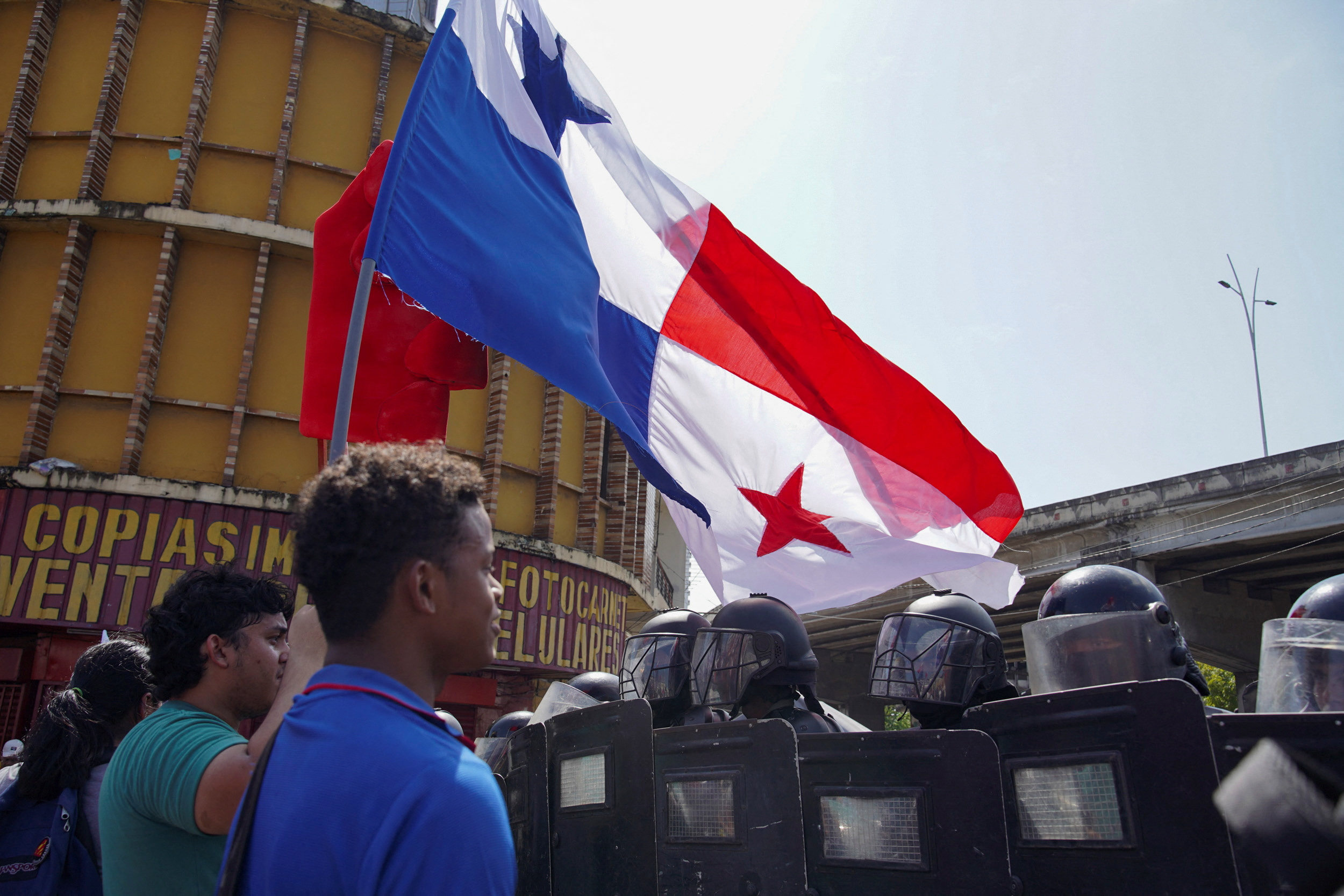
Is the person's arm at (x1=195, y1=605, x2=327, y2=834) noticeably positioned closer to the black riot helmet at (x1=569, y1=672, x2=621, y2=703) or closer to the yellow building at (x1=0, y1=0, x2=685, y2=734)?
the black riot helmet at (x1=569, y1=672, x2=621, y2=703)

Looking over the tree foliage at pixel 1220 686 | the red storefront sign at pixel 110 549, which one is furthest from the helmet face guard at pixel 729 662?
the tree foliage at pixel 1220 686

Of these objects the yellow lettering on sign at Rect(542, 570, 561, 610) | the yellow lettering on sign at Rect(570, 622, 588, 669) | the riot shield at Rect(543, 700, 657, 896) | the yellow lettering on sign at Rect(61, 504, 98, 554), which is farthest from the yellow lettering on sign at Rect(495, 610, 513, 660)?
the riot shield at Rect(543, 700, 657, 896)

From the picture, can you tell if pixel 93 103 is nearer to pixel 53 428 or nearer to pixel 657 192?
pixel 53 428

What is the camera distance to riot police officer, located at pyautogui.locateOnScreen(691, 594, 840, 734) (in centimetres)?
461

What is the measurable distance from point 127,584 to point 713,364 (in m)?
9.03

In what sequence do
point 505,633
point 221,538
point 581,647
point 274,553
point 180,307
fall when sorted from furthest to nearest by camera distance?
point 581,647
point 505,633
point 180,307
point 274,553
point 221,538

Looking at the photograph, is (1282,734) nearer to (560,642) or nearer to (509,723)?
(509,723)

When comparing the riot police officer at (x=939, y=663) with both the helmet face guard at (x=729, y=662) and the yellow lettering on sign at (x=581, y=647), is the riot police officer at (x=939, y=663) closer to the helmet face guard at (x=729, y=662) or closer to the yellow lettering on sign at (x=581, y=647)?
the helmet face guard at (x=729, y=662)

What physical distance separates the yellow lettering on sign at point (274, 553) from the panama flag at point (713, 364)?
806cm

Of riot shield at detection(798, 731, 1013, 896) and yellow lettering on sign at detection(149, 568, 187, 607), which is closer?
riot shield at detection(798, 731, 1013, 896)

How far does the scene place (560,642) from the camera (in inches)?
522

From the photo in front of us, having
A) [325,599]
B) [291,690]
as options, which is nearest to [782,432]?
[291,690]

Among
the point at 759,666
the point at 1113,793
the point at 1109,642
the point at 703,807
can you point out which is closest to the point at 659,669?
the point at 759,666

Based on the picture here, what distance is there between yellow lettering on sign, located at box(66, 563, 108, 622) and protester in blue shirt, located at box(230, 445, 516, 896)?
1130cm
